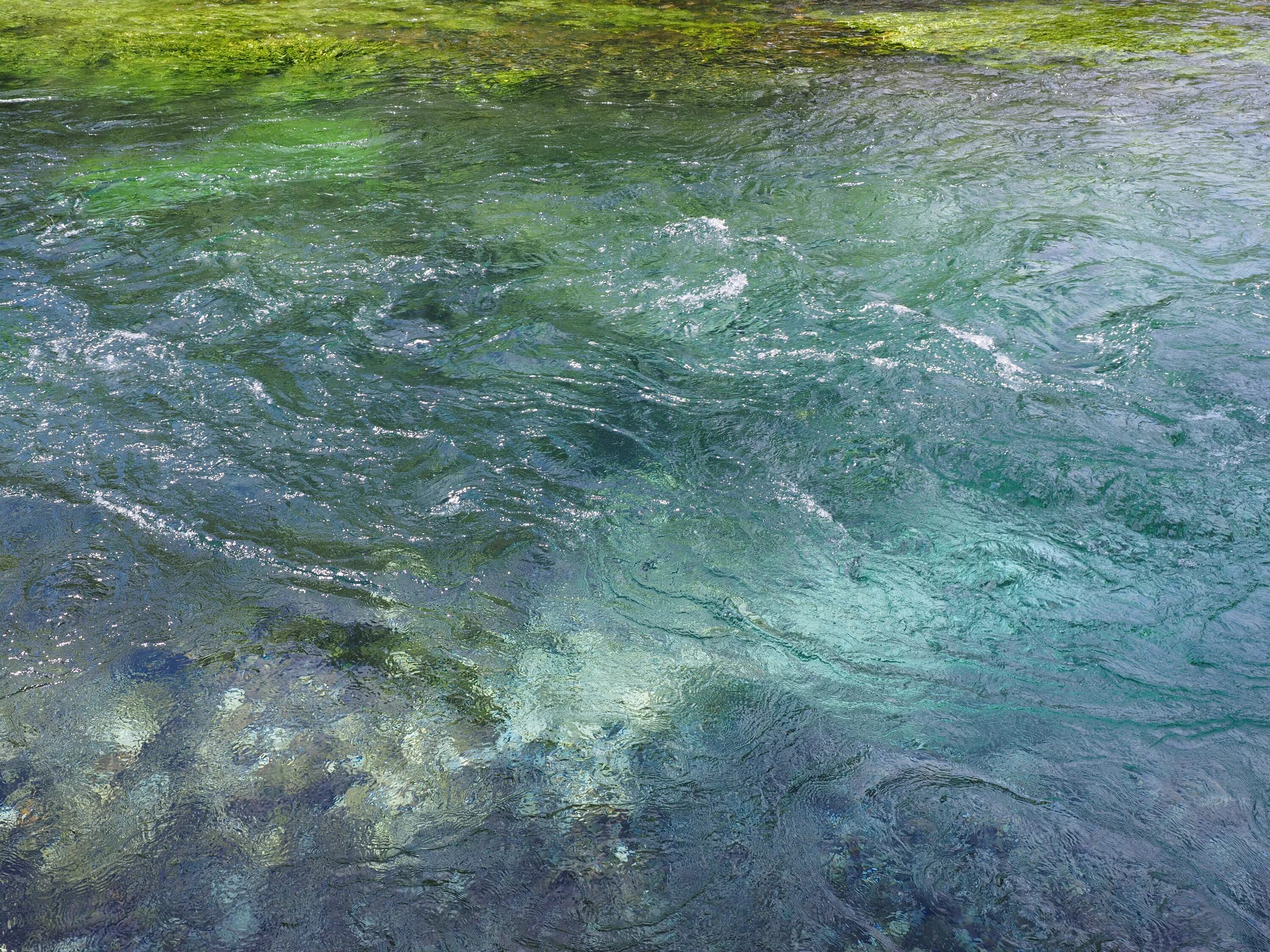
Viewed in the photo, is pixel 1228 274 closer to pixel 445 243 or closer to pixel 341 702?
pixel 445 243

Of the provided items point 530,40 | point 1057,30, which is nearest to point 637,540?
point 530,40

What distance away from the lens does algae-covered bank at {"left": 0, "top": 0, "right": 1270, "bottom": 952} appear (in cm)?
229

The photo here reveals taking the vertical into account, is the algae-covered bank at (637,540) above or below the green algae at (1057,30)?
below

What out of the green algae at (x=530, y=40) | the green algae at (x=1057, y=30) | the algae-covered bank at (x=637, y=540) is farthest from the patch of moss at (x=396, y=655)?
the green algae at (x=1057, y=30)

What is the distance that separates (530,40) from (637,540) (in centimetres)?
721

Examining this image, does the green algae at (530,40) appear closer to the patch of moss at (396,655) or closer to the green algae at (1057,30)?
the green algae at (1057,30)

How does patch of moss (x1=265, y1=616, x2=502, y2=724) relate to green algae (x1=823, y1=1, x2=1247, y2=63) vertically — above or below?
below

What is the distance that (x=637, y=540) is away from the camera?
10.6ft

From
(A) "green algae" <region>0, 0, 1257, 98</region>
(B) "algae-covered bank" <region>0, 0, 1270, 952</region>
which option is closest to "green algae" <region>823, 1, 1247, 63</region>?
(A) "green algae" <region>0, 0, 1257, 98</region>

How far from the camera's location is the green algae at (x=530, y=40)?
25.1 feet

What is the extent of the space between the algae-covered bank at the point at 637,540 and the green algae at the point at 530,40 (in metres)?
1.68

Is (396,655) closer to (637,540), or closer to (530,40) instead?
(637,540)

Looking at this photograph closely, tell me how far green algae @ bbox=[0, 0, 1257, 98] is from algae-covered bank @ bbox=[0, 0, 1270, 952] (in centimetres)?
168

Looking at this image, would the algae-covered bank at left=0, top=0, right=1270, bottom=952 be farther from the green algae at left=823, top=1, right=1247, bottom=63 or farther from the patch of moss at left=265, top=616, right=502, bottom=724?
the green algae at left=823, top=1, right=1247, bottom=63
